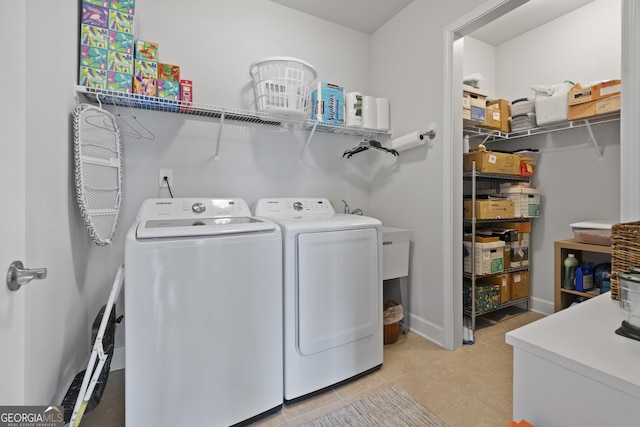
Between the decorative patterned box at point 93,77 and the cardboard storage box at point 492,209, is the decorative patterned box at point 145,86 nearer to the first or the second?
the decorative patterned box at point 93,77

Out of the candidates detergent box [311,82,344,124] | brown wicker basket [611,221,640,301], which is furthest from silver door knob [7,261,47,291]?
detergent box [311,82,344,124]

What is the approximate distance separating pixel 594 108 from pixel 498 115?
62 cm

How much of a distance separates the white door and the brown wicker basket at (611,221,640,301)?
1687 mm

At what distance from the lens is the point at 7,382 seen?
29.6 inches

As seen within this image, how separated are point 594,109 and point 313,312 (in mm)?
2453

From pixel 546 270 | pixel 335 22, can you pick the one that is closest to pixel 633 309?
pixel 546 270

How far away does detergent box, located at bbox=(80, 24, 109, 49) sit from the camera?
1.49m

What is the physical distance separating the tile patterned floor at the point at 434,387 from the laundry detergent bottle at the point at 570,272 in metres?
0.65

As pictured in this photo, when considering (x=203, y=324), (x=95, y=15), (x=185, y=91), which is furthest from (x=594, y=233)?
(x=95, y=15)

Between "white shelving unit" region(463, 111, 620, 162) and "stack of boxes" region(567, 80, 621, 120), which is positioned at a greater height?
"stack of boxes" region(567, 80, 621, 120)

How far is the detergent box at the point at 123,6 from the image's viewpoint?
1.54 metres

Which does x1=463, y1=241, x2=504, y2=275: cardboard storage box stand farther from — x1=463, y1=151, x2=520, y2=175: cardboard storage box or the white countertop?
the white countertop

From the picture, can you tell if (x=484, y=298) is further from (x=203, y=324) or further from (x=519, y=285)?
(x=203, y=324)

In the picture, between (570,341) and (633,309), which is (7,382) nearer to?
(570,341)
